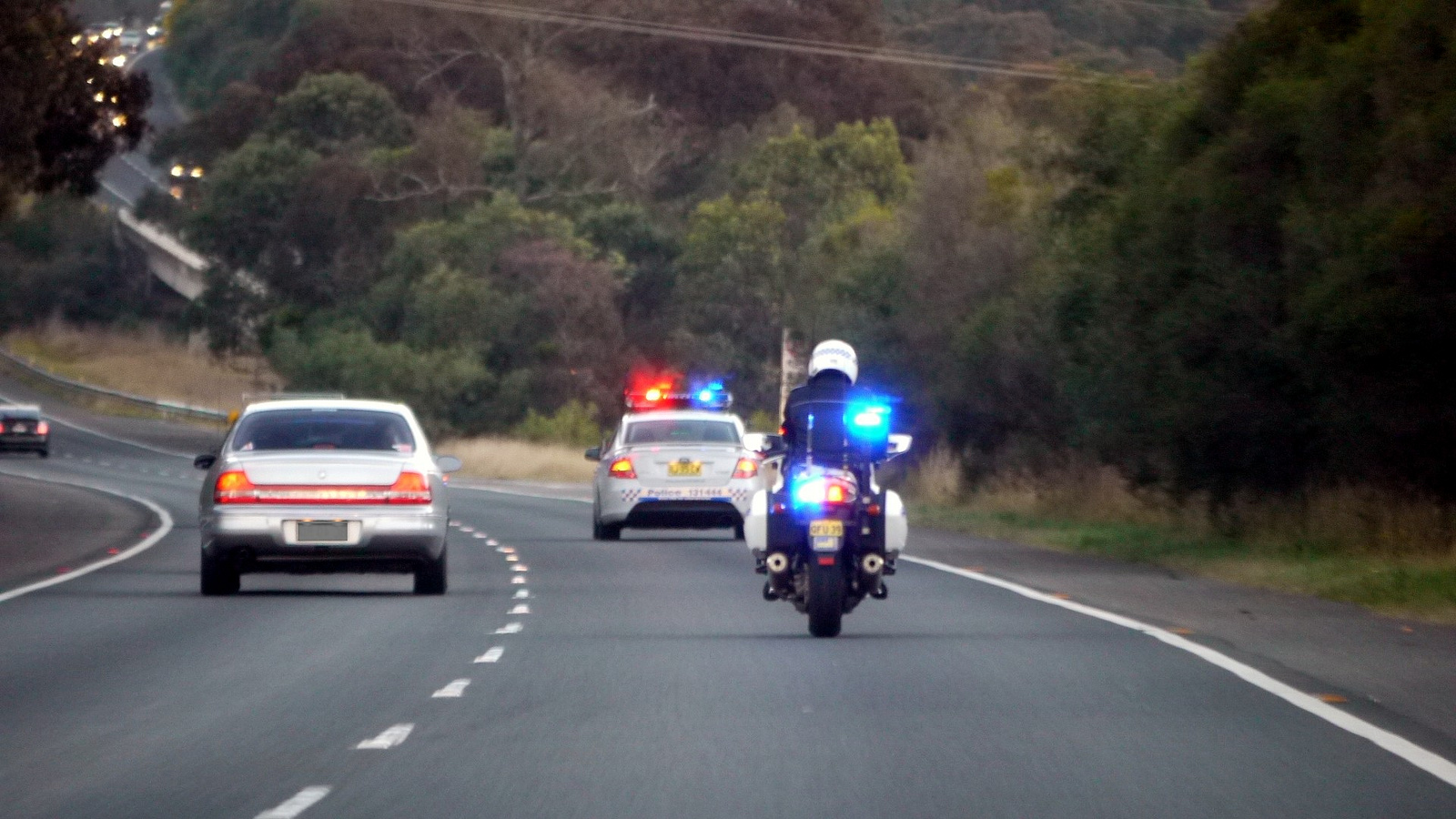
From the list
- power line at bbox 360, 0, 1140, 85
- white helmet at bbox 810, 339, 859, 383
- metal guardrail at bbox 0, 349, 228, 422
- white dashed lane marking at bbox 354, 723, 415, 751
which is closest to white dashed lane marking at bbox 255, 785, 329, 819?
white dashed lane marking at bbox 354, 723, 415, 751

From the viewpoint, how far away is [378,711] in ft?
41.0

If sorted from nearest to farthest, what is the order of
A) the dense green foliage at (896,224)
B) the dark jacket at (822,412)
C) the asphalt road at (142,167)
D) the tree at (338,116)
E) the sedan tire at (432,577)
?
the dark jacket at (822,412)
the sedan tire at (432,577)
the dense green foliage at (896,224)
the tree at (338,116)
the asphalt road at (142,167)

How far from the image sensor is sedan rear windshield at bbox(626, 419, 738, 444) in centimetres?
3023

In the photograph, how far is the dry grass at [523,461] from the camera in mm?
59750

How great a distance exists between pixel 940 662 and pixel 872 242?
34.5 metres

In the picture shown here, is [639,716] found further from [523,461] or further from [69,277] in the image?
[69,277]

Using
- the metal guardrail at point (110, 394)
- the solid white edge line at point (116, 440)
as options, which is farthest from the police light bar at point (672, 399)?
the metal guardrail at point (110, 394)

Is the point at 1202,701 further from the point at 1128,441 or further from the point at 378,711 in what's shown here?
the point at 1128,441

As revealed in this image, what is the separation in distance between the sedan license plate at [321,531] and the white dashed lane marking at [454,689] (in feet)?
19.8

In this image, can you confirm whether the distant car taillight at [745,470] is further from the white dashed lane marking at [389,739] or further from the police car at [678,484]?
the white dashed lane marking at [389,739]

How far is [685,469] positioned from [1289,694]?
1660 cm

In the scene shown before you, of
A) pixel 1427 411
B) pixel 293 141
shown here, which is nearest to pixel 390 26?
pixel 293 141

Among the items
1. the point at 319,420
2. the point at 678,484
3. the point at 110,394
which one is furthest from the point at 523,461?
the point at 319,420

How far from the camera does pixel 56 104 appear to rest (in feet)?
113
